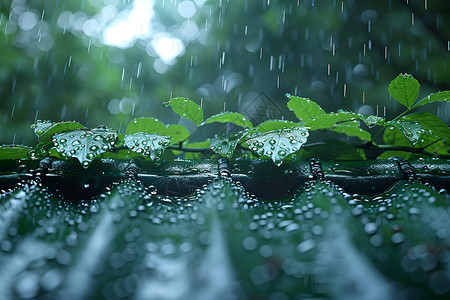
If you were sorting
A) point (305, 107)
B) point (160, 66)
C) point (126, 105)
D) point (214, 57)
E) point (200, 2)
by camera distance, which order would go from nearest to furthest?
point (305, 107) → point (214, 57) → point (200, 2) → point (126, 105) → point (160, 66)

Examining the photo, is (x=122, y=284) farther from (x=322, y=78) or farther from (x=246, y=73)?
(x=246, y=73)

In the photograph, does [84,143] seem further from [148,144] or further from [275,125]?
[275,125]

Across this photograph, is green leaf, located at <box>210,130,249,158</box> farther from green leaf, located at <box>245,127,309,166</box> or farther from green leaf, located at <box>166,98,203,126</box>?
green leaf, located at <box>166,98,203,126</box>

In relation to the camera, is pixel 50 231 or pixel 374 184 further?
pixel 374 184

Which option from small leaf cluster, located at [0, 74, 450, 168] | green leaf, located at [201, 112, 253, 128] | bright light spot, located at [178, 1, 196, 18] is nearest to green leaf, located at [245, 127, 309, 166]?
small leaf cluster, located at [0, 74, 450, 168]

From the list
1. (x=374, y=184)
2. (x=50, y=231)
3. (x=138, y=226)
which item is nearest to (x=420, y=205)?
(x=374, y=184)

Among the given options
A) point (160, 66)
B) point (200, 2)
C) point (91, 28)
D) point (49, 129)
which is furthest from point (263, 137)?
point (91, 28)
